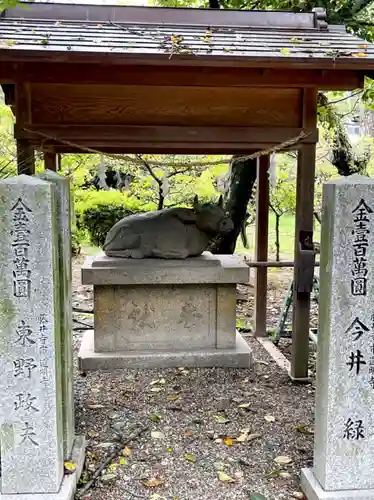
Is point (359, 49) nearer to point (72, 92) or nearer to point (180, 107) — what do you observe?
point (180, 107)

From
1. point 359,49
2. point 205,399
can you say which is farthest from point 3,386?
point 359,49

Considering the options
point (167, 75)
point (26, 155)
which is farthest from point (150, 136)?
point (26, 155)

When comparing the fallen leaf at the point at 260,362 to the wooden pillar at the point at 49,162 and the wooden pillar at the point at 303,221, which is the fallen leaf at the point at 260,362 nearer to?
the wooden pillar at the point at 303,221

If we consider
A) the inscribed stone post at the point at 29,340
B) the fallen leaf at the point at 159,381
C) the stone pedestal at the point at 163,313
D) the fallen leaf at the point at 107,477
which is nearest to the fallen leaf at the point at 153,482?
the fallen leaf at the point at 107,477

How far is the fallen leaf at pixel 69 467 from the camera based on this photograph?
10.7 feet

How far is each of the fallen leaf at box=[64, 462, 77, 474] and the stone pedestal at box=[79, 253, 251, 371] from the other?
86.4 inches

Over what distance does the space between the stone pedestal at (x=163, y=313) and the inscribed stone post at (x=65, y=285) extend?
1916 millimetres

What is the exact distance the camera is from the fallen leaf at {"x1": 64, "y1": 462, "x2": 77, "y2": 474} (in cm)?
326

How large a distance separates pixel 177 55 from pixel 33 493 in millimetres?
3223

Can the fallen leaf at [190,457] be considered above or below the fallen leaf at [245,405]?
below

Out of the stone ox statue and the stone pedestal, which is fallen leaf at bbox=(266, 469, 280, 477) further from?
the stone ox statue

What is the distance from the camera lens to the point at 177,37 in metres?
4.33

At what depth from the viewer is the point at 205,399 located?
4.83 metres

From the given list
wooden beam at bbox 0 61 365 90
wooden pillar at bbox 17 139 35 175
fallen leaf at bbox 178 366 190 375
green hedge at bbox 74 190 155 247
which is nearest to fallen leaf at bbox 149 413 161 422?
fallen leaf at bbox 178 366 190 375
